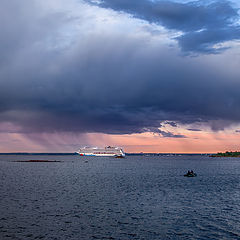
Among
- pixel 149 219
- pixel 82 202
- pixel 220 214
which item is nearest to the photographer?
pixel 149 219

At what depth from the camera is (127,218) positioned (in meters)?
Answer: 42.1

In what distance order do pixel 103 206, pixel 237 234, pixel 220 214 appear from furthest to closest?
pixel 103 206, pixel 220 214, pixel 237 234

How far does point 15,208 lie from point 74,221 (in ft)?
45.2

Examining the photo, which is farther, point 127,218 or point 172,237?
point 127,218

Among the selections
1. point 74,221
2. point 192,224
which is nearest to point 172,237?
point 192,224

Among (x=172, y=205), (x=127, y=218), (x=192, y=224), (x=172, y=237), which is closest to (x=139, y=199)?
(x=172, y=205)

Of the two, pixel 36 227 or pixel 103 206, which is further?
pixel 103 206

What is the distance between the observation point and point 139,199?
59281mm

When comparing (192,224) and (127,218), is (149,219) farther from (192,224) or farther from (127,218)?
(192,224)

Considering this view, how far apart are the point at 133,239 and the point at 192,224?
10.8 metres

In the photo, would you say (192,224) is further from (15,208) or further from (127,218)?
(15,208)

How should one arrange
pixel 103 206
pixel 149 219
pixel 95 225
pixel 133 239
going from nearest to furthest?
pixel 133 239, pixel 95 225, pixel 149 219, pixel 103 206

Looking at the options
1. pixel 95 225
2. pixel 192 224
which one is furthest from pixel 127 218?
pixel 192 224

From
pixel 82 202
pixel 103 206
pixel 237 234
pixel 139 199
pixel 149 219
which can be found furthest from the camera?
pixel 139 199
